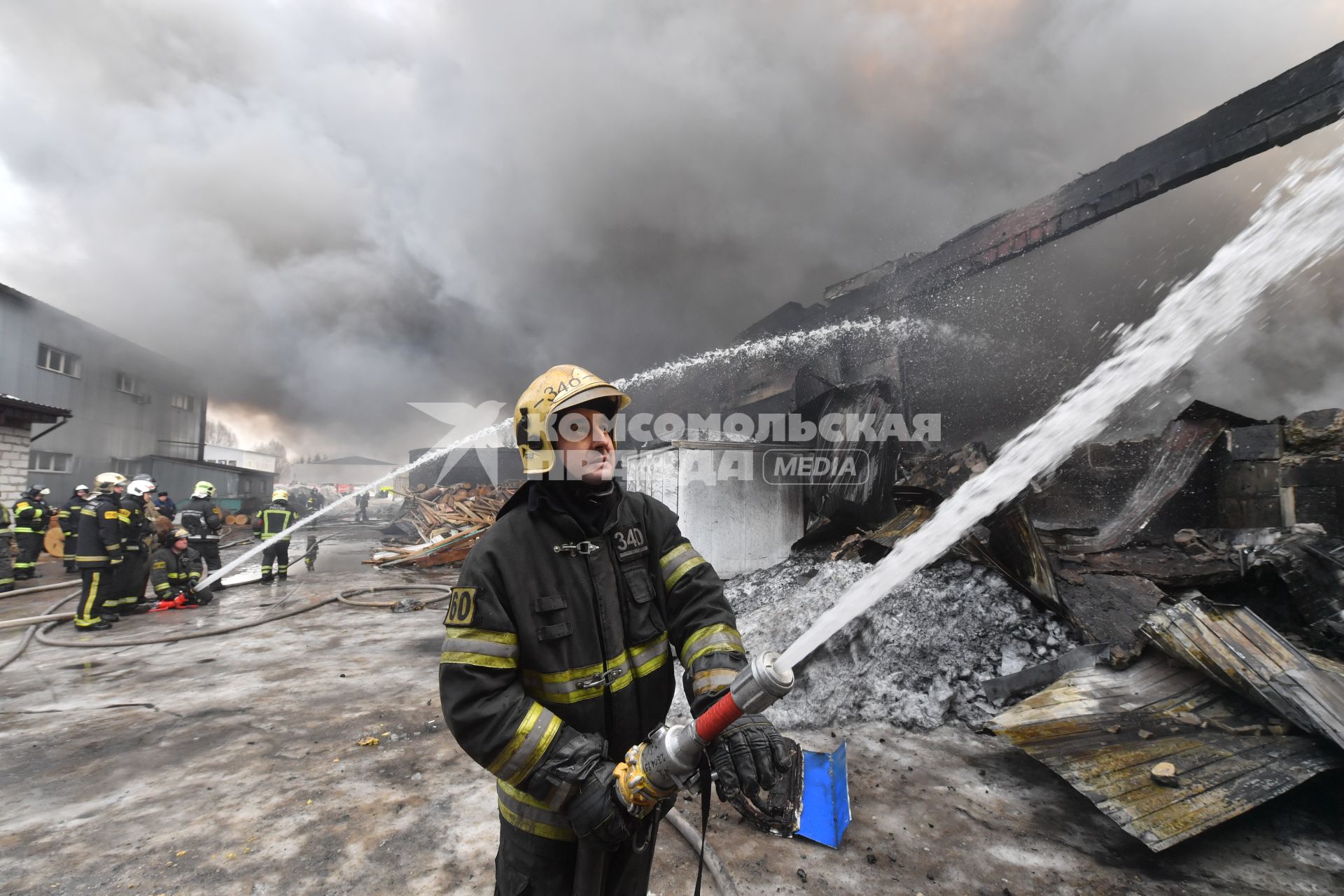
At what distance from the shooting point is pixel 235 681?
5.35m

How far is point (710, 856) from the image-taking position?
2625 millimetres

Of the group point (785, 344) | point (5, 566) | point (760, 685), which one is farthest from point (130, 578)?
point (785, 344)

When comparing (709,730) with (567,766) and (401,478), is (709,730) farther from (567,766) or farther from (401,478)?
(401,478)

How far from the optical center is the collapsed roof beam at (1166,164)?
6.33m

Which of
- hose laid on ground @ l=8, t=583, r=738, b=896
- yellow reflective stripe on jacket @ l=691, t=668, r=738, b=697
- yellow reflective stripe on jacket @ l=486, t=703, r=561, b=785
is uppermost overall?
yellow reflective stripe on jacket @ l=691, t=668, r=738, b=697

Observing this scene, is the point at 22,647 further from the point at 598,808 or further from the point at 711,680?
the point at 711,680

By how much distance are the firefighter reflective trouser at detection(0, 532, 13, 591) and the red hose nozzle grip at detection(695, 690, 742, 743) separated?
14698 mm

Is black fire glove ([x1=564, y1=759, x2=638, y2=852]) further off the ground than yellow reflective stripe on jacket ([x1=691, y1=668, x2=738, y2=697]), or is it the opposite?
yellow reflective stripe on jacket ([x1=691, y1=668, x2=738, y2=697])

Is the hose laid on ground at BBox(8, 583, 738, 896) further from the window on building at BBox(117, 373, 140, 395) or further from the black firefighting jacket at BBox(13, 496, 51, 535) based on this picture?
the window on building at BBox(117, 373, 140, 395)

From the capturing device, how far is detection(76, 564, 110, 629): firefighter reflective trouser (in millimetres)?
7219

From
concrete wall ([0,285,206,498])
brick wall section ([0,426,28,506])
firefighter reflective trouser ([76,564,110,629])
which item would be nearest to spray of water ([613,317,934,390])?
firefighter reflective trouser ([76,564,110,629])

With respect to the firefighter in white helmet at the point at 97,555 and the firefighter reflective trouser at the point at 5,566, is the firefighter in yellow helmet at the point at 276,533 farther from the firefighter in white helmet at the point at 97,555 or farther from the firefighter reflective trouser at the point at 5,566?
the firefighter reflective trouser at the point at 5,566

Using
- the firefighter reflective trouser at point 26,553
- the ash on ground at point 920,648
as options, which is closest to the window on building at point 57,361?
the firefighter reflective trouser at point 26,553

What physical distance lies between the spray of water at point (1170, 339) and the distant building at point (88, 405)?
769 inches
